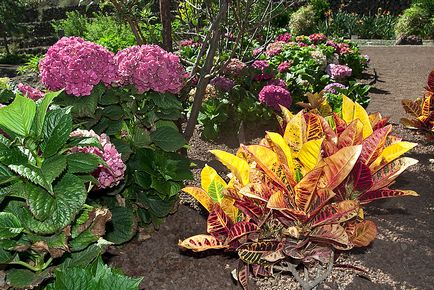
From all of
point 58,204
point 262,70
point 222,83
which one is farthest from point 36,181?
point 262,70

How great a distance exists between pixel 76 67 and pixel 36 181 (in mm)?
1457

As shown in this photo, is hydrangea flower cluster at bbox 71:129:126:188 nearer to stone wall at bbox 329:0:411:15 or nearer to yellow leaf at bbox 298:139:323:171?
yellow leaf at bbox 298:139:323:171

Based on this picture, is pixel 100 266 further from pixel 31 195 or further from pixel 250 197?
pixel 250 197

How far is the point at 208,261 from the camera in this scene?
320 centimetres

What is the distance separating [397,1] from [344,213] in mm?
26819

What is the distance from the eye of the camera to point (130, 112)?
325cm

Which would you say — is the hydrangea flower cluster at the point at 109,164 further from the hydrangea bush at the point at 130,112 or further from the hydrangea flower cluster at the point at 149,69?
the hydrangea flower cluster at the point at 149,69

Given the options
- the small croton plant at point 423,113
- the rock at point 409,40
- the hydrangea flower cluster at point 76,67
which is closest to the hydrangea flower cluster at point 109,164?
the hydrangea flower cluster at point 76,67

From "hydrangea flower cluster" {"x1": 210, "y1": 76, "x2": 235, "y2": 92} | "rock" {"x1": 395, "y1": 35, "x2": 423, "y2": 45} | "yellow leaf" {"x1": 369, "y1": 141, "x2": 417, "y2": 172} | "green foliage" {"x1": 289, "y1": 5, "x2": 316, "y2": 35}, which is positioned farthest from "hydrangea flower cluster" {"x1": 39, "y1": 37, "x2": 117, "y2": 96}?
"green foliage" {"x1": 289, "y1": 5, "x2": 316, "y2": 35}

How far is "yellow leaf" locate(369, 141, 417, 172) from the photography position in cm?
254

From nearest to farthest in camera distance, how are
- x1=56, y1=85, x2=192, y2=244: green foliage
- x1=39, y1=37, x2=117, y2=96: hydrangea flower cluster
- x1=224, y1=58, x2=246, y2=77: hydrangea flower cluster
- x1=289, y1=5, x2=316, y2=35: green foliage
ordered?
1. x1=39, y1=37, x2=117, y2=96: hydrangea flower cluster
2. x1=56, y1=85, x2=192, y2=244: green foliage
3. x1=224, y1=58, x2=246, y2=77: hydrangea flower cluster
4. x1=289, y1=5, x2=316, y2=35: green foliage

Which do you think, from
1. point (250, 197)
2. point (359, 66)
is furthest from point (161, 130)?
point (359, 66)

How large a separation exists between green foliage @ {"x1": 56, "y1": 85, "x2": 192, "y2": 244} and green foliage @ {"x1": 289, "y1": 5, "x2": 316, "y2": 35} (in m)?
16.0

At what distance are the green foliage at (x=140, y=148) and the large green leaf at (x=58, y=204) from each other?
4.37 ft
